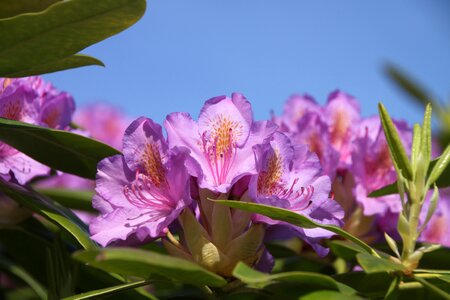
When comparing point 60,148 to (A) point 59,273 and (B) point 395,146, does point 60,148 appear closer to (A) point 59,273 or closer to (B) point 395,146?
(A) point 59,273

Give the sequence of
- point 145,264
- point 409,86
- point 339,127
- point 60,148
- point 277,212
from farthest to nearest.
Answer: point 409,86 → point 339,127 → point 60,148 → point 277,212 → point 145,264

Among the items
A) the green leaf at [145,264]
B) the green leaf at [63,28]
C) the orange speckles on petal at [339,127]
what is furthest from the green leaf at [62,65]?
the orange speckles on petal at [339,127]

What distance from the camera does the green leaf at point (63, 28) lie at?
0.94 metres

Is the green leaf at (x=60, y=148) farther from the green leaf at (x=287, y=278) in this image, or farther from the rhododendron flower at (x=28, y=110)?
the green leaf at (x=287, y=278)

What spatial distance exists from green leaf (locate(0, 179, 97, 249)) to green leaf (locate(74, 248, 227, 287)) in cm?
18

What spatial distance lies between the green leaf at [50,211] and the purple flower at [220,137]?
6.9 inches

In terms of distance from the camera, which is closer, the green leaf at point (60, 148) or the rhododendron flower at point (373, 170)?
the green leaf at point (60, 148)

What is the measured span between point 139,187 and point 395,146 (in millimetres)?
372

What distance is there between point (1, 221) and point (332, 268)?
2.16ft

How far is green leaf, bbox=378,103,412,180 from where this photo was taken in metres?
0.90

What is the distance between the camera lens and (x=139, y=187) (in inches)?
40.8

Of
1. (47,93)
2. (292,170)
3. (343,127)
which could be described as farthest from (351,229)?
(47,93)

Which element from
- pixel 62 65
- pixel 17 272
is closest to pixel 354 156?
pixel 62 65

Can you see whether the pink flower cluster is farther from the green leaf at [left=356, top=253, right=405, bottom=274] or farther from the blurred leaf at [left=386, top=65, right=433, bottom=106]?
the blurred leaf at [left=386, top=65, right=433, bottom=106]
